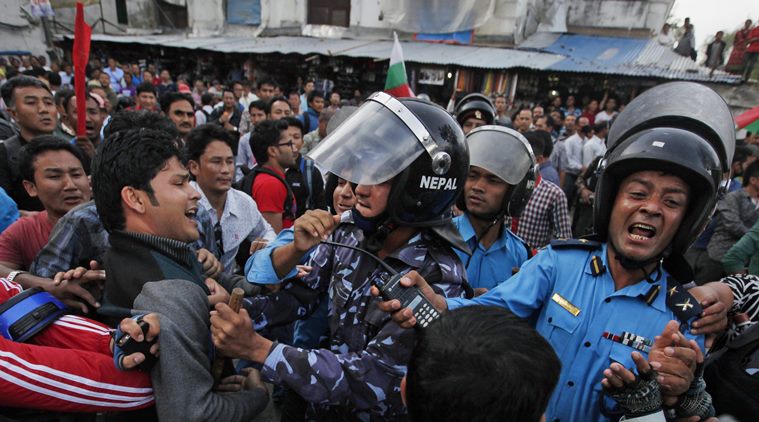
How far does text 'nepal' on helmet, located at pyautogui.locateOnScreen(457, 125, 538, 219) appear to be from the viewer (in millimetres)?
2787

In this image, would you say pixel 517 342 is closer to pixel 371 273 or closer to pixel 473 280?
pixel 371 273

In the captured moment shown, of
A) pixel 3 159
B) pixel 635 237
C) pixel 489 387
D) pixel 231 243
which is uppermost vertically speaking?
pixel 635 237

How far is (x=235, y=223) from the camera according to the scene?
10.7 feet

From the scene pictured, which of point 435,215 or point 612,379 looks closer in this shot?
point 612,379

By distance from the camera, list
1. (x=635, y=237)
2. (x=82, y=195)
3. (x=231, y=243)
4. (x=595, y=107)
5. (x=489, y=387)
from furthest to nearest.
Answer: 1. (x=595, y=107)
2. (x=231, y=243)
3. (x=82, y=195)
4. (x=635, y=237)
5. (x=489, y=387)

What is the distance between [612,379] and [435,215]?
870mm

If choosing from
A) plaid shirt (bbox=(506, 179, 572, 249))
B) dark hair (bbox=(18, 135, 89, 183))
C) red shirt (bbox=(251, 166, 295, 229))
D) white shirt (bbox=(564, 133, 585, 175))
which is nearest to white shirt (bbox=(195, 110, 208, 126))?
red shirt (bbox=(251, 166, 295, 229))

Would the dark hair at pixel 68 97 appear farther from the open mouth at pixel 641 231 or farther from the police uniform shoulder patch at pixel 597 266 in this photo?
the open mouth at pixel 641 231

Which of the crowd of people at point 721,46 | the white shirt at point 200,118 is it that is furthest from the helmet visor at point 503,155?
the crowd of people at point 721,46

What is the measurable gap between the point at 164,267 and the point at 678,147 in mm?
1893

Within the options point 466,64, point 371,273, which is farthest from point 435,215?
point 466,64

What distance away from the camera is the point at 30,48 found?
1802 centimetres

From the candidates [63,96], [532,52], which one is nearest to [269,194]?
[63,96]

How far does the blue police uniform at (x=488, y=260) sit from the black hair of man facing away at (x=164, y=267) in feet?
5.32
